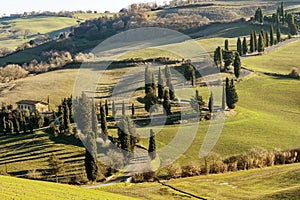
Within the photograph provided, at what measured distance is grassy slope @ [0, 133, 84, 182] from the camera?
4938cm

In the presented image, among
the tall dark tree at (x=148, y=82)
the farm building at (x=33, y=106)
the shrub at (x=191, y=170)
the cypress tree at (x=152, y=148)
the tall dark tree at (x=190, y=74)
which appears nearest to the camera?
the shrub at (x=191, y=170)

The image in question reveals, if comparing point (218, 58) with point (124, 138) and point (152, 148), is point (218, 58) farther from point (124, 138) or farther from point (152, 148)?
point (152, 148)

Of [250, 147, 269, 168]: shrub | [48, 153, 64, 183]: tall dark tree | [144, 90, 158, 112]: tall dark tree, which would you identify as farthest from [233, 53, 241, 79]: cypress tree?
[48, 153, 64, 183]: tall dark tree

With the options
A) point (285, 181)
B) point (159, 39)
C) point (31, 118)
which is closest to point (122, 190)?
point (285, 181)

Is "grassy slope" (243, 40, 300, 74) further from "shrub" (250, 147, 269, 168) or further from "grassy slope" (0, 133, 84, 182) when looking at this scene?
"grassy slope" (0, 133, 84, 182)

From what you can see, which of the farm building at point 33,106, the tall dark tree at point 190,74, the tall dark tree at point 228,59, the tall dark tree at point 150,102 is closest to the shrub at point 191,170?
the tall dark tree at point 150,102

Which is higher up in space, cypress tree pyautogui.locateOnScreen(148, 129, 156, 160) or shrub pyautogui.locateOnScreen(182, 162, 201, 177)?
cypress tree pyautogui.locateOnScreen(148, 129, 156, 160)

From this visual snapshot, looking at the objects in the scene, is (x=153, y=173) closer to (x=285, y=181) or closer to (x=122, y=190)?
(x=122, y=190)

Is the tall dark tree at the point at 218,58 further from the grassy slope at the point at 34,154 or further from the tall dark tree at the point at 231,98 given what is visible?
the grassy slope at the point at 34,154

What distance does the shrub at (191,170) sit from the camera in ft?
145

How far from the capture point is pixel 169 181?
138 ft

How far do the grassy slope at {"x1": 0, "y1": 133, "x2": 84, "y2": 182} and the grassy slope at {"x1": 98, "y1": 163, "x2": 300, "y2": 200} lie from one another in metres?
10.1

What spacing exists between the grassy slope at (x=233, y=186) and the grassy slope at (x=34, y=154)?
33.1 feet

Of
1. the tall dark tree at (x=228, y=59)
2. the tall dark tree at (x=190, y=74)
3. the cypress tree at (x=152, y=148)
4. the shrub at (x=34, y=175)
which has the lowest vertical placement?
the shrub at (x=34, y=175)
